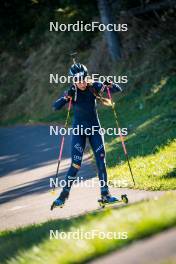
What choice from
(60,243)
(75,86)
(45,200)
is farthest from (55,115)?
(60,243)

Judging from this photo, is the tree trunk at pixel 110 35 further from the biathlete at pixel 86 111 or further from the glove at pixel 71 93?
the glove at pixel 71 93

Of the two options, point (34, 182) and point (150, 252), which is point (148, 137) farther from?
point (150, 252)

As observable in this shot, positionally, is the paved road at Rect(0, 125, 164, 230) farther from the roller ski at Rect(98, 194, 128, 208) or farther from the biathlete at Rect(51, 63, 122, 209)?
the biathlete at Rect(51, 63, 122, 209)

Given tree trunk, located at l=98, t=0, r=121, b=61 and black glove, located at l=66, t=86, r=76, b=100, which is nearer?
black glove, located at l=66, t=86, r=76, b=100

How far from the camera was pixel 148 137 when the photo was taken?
2075 cm

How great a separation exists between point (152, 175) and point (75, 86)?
13.2ft

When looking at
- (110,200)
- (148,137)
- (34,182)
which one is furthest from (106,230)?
(148,137)

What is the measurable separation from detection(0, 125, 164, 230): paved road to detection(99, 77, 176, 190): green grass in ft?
2.37

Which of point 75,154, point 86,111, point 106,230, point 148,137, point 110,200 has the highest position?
point 148,137

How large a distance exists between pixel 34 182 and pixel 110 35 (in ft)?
58.9

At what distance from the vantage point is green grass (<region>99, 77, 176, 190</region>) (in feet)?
48.6

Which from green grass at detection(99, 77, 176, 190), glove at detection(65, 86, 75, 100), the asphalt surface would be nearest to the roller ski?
green grass at detection(99, 77, 176, 190)

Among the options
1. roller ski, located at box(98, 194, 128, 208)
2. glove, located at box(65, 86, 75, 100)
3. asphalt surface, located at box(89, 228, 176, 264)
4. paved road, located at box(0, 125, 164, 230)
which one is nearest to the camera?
asphalt surface, located at box(89, 228, 176, 264)

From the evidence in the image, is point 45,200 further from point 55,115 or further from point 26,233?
point 55,115
